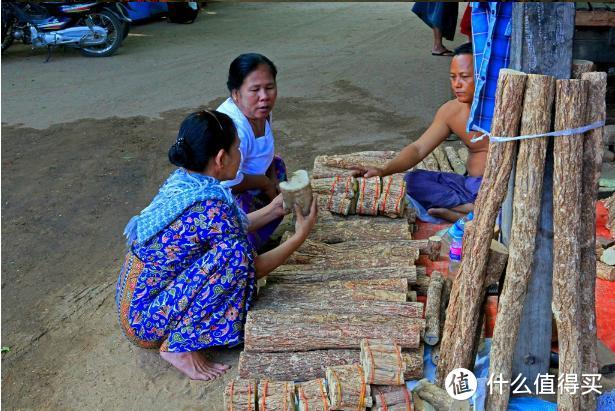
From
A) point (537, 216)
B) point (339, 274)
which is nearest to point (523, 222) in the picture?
point (537, 216)

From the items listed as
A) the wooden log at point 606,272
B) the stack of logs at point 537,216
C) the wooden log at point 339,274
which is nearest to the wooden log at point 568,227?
the stack of logs at point 537,216

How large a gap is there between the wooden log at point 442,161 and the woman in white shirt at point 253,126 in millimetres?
1446

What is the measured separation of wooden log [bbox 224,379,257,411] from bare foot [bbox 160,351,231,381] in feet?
1.41

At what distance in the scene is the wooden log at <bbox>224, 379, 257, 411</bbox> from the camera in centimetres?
284

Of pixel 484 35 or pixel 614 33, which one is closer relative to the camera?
pixel 484 35

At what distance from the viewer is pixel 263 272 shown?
341 cm

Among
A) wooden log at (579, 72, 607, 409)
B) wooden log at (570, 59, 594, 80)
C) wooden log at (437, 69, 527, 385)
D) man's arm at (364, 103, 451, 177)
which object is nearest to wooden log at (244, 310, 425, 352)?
wooden log at (437, 69, 527, 385)

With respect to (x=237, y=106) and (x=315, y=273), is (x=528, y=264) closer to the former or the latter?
(x=315, y=273)

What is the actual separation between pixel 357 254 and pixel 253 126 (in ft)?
3.45

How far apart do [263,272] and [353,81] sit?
602 centimetres

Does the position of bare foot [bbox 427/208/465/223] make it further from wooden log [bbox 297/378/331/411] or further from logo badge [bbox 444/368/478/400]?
wooden log [bbox 297/378/331/411]

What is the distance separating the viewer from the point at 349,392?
277 cm

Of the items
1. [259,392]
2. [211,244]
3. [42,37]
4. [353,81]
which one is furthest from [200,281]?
[42,37]

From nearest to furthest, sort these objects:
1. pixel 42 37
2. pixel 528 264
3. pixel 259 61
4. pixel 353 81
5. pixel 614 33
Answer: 1. pixel 528 264
2. pixel 259 61
3. pixel 614 33
4. pixel 353 81
5. pixel 42 37
